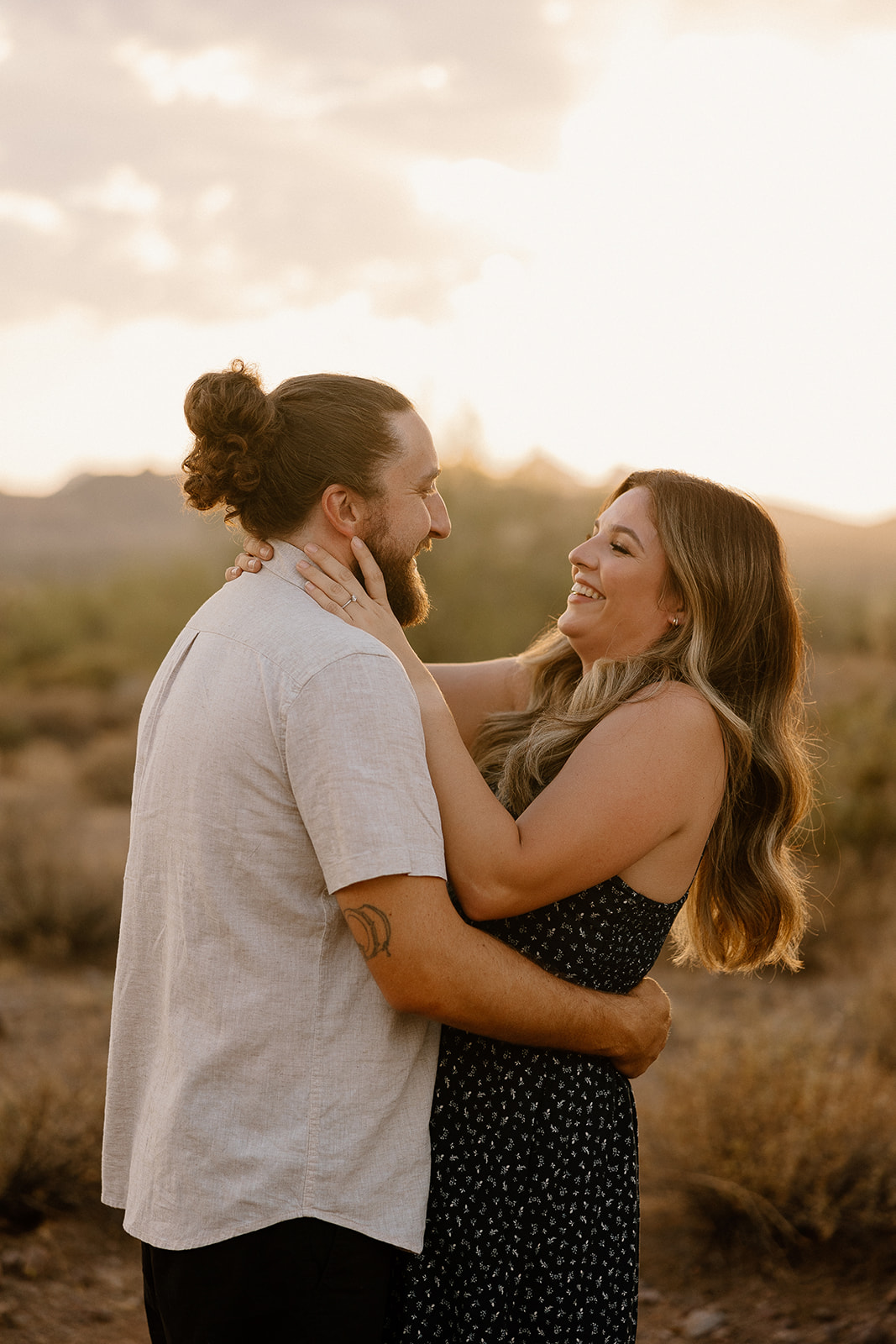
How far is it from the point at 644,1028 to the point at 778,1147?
8.10 feet

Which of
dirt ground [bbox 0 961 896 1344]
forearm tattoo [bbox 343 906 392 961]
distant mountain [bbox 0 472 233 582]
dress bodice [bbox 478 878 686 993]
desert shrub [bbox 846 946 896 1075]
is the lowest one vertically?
distant mountain [bbox 0 472 233 582]

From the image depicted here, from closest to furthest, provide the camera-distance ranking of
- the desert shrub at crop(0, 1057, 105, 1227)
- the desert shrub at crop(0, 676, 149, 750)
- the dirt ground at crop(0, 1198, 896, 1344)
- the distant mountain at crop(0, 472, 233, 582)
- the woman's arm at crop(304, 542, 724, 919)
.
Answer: the woman's arm at crop(304, 542, 724, 919)
the dirt ground at crop(0, 1198, 896, 1344)
the desert shrub at crop(0, 1057, 105, 1227)
the desert shrub at crop(0, 676, 149, 750)
the distant mountain at crop(0, 472, 233, 582)

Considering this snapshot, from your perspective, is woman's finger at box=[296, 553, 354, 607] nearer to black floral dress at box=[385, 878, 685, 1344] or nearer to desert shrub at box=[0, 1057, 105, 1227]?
black floral dress at box=[385, 878, 685, 1344]

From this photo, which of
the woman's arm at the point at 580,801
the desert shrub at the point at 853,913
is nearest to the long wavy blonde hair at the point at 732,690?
the woman's arm at the point at 580,801

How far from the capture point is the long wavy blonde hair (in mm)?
2189

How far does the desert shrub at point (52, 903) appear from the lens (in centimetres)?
700

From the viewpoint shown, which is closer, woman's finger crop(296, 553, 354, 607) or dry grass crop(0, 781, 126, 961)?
woman's finger crop(296, 553, 354, 607)

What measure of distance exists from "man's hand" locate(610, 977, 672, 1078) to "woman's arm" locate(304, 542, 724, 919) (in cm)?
21

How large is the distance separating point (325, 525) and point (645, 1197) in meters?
3.60

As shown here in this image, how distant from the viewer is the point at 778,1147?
4.04 metres

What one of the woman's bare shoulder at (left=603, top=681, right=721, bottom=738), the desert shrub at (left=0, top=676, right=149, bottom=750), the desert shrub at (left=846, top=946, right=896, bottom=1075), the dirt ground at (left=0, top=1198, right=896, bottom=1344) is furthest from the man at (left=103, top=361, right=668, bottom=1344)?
the desert shrub at (left=0, top=676, right=149, bottom=750)

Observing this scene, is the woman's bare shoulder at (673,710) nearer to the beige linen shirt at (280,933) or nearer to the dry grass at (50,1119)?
the beige linen shirt at (280,933)

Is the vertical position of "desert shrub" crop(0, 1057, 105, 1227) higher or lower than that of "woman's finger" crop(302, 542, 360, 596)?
lower

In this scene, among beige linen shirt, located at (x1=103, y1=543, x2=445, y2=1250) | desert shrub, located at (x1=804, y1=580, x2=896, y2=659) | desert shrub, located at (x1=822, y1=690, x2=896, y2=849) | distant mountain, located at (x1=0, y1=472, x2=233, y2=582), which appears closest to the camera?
beige linen shirt, located at (x1=103, y1=543, x2=445, y2=1250)
